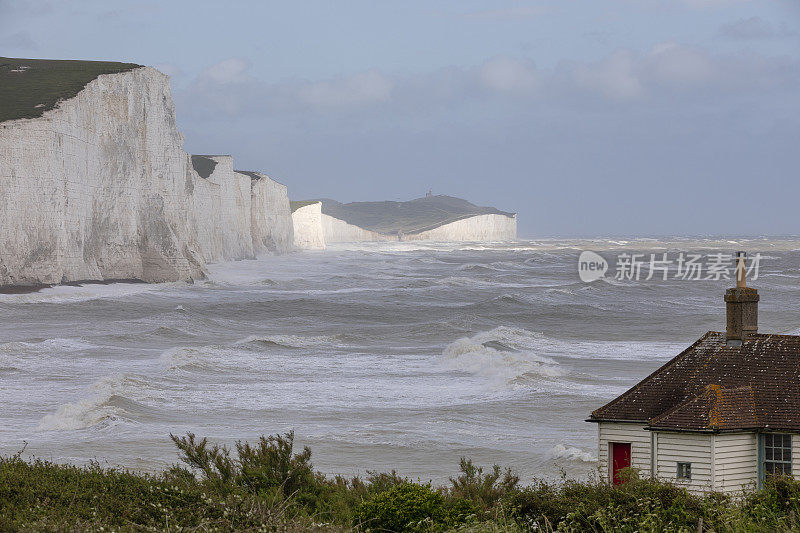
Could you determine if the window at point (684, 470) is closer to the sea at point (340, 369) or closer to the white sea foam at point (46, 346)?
the sea at point (340, 369)

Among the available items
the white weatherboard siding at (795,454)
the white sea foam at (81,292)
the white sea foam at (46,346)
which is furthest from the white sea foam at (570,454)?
the white sea foam at (81,292)

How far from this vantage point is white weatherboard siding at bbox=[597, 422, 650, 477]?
1425cm

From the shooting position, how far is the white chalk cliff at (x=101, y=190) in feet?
179

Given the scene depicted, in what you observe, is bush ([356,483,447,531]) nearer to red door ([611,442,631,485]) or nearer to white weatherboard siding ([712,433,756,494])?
red door ([611,442,631,485])

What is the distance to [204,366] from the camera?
31.2 meters

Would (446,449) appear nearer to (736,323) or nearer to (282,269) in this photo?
(736,323)

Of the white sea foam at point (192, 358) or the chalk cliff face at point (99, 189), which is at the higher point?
the chalk cliff face at point (99, 189)

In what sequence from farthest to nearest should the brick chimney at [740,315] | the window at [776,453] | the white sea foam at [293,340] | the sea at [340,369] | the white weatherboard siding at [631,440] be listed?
1. the white sea foam at [293,340]
2. the sea at [340,369]
3. the brick chimney at [740,315]
4. the white weatherboard siding at [631,440]
5. the window at [776,453]

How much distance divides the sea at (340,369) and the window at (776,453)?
12.0 ft

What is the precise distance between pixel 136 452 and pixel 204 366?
463 inches

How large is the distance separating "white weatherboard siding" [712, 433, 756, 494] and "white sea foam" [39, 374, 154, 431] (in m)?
13.3

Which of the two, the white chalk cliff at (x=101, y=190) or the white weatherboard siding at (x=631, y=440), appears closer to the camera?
the white weatherboard siding at (x=631, y=440)

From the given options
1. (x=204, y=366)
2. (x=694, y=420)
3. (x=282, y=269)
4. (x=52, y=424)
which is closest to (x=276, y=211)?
(x=282, y=269)

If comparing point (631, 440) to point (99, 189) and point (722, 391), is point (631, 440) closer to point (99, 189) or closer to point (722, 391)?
point (722, 391)
